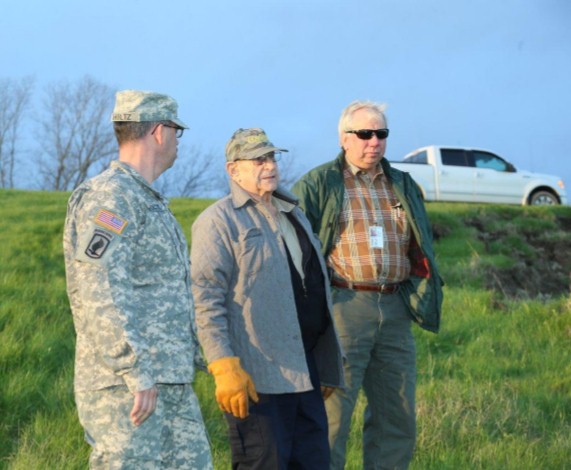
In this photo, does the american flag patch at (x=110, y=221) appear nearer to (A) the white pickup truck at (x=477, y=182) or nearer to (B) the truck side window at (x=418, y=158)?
(A) the white pickup truck at (x=477, y=182)

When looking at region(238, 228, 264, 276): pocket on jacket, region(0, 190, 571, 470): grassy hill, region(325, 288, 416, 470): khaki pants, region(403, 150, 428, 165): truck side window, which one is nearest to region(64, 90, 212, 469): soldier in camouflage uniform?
region(238, 228, 264, 276): pocket on jacket

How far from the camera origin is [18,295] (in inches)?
406

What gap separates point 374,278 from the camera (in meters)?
5.27

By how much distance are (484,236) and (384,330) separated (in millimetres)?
13768

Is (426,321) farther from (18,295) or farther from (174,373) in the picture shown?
(18,295)

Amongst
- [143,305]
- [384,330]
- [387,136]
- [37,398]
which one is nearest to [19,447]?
[37,398]

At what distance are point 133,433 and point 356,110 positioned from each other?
276cm

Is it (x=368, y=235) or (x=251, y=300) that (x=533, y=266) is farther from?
(x=251, y=300)

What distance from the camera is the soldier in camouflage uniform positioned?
316cm

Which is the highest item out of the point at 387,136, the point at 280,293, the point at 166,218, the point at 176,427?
the point at 387,136

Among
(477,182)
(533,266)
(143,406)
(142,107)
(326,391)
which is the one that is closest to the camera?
(143,406)

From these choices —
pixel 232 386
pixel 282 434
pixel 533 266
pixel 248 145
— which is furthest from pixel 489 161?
pixel 232 386

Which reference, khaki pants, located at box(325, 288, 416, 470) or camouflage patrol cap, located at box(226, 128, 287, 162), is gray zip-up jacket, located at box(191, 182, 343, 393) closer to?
camouflage patrol cap, located at box(226, 128, 287, 162)

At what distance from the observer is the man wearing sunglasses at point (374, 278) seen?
5227 mm
